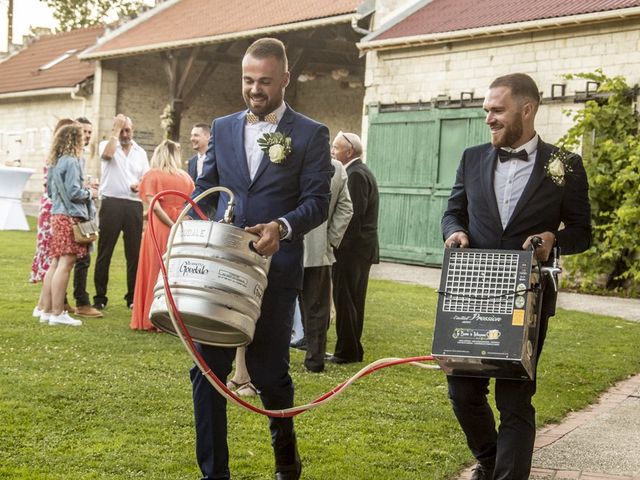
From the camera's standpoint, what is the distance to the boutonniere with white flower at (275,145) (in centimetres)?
Result: 417

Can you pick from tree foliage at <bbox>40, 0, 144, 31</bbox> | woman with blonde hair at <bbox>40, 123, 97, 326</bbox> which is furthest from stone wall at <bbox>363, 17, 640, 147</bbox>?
tree foliage at <bbox>40, 0, 144, 31</bbox>

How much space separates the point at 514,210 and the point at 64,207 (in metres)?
5.63

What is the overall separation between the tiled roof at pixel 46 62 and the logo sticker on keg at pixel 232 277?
25059mm

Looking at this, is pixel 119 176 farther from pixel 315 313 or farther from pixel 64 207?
pixel 315 313

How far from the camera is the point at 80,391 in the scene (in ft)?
21.0

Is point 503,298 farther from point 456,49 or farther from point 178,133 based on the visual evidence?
point 178,133

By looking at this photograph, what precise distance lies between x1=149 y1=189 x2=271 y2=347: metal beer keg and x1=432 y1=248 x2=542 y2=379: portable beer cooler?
0.71 m

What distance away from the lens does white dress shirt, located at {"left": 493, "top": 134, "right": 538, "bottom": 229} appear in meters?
4.30

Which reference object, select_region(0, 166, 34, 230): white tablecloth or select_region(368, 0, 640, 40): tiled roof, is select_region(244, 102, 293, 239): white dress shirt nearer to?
select_region(368, 0, 640, 40): tiled roof

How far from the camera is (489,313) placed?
3.92 m

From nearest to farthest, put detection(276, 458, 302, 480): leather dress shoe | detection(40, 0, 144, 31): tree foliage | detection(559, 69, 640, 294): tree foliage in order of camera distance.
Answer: detection(276, 458, 302, 480): leather dress shoe < detection(559, 69, 640, 294): tree foliage < detection(40, 0, 144, 31): tree foliage

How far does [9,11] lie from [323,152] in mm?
49132

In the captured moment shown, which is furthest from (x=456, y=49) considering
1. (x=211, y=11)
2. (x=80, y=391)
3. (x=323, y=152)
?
(x=323, y=152)

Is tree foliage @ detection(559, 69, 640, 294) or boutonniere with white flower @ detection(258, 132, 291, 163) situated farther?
tree foliage @ detection(559, 69, 640, 294)
